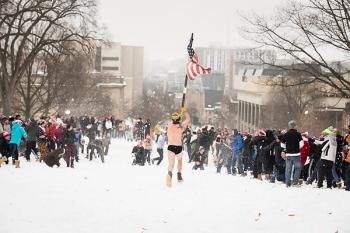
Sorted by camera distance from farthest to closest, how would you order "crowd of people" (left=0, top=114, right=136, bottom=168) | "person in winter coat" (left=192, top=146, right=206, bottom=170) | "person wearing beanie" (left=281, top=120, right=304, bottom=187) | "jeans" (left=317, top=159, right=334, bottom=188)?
"person in winter coat" (left=192, top=146, right=206, bottom=170)
"crowd of people" (left=0, top=114, right=136, bottom=168)
"jeans" (left=317, top=159, right=334, bottom=188)
"person wearing beanie" (left=281, top=120, right=304, bottom=187)

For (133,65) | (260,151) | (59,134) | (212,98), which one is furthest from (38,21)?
(133,65)

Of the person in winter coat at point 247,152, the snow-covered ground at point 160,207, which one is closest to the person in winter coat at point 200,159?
the person in winter coat at point 247,152

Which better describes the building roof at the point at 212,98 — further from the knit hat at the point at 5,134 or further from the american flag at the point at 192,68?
the knit hat at the point at 5,134

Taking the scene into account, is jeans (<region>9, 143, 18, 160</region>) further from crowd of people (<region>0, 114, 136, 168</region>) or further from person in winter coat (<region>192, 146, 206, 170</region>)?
person in winter coat (<region>192, 146, 206, 170</region>)

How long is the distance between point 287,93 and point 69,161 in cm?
4743

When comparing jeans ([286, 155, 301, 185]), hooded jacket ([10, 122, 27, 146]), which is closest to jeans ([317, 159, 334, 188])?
jeans ([286, 155, 301, 185])

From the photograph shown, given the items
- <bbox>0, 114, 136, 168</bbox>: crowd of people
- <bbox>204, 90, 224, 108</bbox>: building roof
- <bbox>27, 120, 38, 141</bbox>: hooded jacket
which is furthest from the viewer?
<bbox>204, 90, 224, 108</bbox>: building roof

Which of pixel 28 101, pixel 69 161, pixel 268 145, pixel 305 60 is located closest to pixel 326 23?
pixel 305 60

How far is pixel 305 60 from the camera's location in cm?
2050

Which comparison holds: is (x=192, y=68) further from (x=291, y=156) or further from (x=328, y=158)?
(x=328, y=158)

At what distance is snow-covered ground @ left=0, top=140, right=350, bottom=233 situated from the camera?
9172mm

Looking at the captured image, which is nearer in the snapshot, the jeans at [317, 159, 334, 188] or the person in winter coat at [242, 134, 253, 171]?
the jeans at [317, 159, 334, 188]

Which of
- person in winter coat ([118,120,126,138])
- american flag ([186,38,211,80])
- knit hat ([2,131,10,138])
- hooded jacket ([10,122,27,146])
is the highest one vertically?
american flag ([186,38,211,80])

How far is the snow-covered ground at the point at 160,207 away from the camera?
9.17 meters
